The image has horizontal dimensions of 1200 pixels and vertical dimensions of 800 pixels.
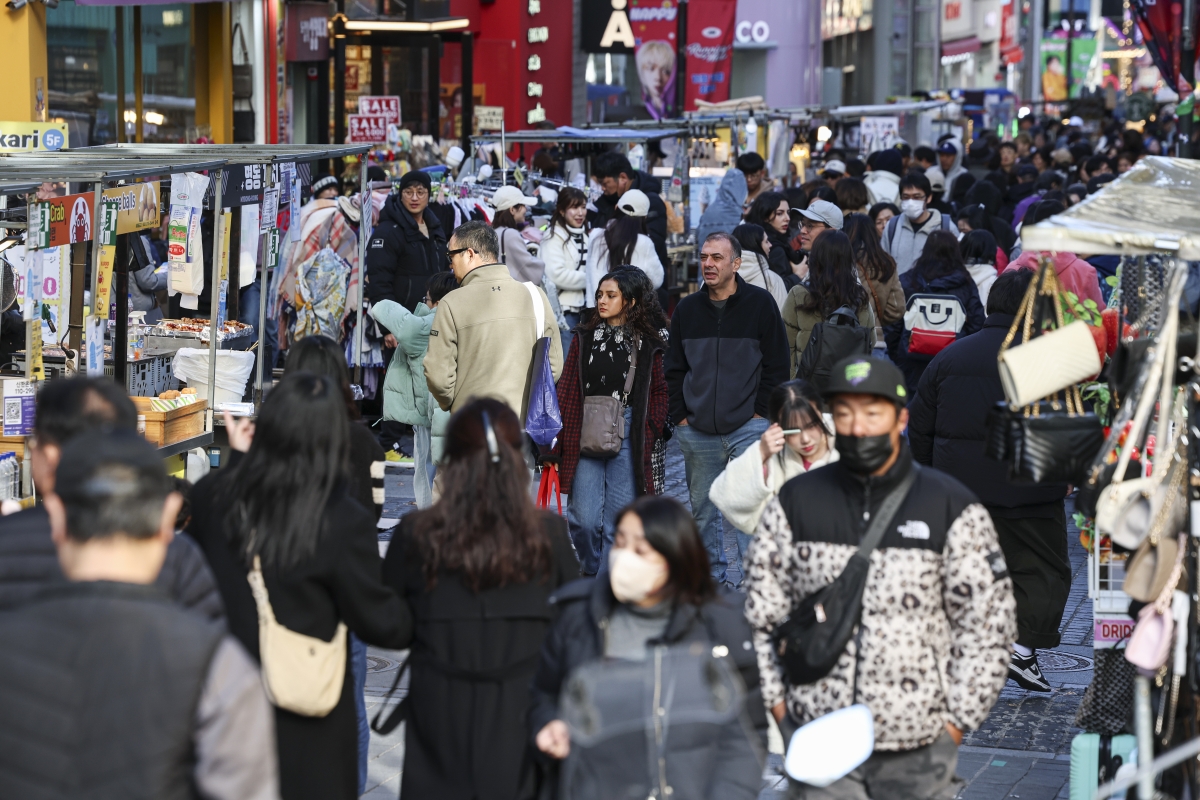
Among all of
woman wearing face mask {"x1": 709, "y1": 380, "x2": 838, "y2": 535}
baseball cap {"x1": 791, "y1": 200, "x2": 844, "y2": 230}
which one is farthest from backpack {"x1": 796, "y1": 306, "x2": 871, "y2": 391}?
baseball cap {"x1": 791, "y1": 200, "x2": 844, "y2": 230}

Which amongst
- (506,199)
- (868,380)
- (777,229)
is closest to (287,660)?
(868,380)

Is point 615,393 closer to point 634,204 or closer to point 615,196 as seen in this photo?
point 634,204

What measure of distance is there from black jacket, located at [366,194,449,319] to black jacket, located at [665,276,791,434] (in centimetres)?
448

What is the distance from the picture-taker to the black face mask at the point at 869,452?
4.64 meters

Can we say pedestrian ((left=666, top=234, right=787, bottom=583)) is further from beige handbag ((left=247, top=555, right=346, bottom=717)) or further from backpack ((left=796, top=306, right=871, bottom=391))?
beige handbag ((left=247, top=555, right=346, bottom=717))

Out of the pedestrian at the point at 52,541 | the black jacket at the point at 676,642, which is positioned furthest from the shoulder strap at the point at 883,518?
the pedestrian at the point at 52,541

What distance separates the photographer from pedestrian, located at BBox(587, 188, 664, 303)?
12.3 m

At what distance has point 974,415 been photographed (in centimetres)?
766

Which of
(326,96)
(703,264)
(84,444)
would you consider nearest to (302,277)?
(703,264)

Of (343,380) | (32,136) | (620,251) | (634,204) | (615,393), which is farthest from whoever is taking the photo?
(634,204)

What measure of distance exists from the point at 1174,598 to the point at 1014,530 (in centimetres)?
290

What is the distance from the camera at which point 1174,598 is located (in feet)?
15.9

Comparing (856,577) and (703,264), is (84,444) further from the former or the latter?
(703,264)

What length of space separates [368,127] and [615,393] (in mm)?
11402
